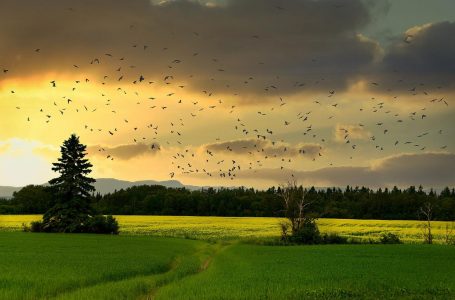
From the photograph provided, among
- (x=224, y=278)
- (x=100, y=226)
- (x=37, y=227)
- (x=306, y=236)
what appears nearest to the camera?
(x=224, y=278)

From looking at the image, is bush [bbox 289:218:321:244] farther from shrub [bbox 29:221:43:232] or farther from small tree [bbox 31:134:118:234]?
shrub [bbox 29:221:43:232]

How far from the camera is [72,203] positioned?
8512 cm

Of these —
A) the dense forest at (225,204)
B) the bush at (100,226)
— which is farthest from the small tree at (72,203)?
the dense forest at (225,204)

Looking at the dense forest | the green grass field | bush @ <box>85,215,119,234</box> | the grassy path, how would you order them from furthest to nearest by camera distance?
the dense forest < bush @ <box>85,215,119,234</box> < the grassy path < the green grass field

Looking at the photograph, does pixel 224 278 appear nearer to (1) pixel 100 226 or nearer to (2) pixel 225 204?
(1) pixel 100 226

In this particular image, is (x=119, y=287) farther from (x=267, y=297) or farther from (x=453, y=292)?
(x=453, y=292)

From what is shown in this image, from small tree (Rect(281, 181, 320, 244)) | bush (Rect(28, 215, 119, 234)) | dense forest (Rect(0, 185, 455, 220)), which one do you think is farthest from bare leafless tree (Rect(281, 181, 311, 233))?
dense forest (Rect(0, 185, 455, 220))

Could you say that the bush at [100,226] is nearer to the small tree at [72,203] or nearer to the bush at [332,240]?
the small tree at [72,203]

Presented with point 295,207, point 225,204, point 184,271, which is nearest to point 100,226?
point 295,207

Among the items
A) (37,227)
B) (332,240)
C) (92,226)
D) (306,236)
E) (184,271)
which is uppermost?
(92,226)

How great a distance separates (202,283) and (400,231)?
78068 millimetres

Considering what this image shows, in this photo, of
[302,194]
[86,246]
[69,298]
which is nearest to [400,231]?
[302,194]

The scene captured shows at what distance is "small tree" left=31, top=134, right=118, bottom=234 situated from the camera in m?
85.4

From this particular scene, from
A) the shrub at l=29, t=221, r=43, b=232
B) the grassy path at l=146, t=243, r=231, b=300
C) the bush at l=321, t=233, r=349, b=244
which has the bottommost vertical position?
the grassy path at l=146, t=243, r=231, b=300
